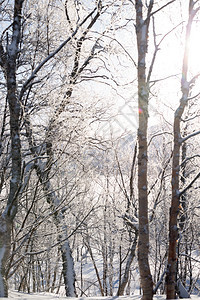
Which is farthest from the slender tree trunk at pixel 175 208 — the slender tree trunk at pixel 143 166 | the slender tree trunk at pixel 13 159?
the slender tree trunk at pixel 13 159

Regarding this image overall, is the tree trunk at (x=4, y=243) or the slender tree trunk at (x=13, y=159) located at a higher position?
the slender tree trunk at (x=13, y=159)

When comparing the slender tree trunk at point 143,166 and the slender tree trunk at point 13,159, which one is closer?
the slender tree trunk at point 143,166

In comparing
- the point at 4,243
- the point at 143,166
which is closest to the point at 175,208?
the point at 143,166

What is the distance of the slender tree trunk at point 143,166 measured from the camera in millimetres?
2412

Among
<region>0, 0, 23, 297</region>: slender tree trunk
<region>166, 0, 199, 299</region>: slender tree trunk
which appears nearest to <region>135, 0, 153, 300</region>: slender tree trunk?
<region>166, 0, 199, 299</region>: slender tree trunk

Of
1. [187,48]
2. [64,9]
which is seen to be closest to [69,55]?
[64,9]

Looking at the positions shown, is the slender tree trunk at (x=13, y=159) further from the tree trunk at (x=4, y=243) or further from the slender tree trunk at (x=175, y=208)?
the slender tree trunk at (x=175, y=208)

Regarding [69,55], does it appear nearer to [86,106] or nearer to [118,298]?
[86,106]

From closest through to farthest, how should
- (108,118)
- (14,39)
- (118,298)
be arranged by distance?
(118,298), (14,39), (108,118)

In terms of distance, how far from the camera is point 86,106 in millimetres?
4621

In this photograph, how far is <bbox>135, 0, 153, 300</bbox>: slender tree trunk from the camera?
2412 millimetres

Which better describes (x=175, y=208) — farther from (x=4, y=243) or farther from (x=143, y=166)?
(x=4, y=243)

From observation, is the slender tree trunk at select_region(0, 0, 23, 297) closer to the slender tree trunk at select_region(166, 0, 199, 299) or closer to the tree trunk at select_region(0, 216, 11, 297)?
the tree trunk at select_region(0, 216, 11, 297)

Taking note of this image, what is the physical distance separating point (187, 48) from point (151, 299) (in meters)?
2.36
